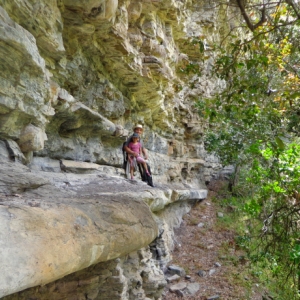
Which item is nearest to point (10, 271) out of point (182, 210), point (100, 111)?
point (100, 111)

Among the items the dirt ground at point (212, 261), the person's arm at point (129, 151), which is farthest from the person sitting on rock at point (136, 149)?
the dirt ground at point (212, 261)

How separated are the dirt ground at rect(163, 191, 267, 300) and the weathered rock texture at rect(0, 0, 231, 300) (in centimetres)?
73

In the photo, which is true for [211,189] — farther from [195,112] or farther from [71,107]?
[71,107]

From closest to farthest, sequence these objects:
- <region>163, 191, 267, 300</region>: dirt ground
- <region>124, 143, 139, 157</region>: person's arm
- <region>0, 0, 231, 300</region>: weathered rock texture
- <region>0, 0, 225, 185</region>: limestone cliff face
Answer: <region>0, 0, 231, 300</region>: weathered rock texture → <region>0, 0, 225, 185</region>: limestone cliff face → <region>124, 143, 139, 157</region>: person's arm → <region>163, 191, 267, 300</region>: dirt ground

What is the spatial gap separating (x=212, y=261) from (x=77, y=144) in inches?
179

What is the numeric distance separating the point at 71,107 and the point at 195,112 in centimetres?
883

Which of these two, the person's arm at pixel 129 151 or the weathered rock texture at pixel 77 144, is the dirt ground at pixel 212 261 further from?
the person's arm at pixel 129 151

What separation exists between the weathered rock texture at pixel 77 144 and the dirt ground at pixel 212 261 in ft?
2.38

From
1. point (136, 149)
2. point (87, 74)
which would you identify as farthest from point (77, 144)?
point (87, 74)

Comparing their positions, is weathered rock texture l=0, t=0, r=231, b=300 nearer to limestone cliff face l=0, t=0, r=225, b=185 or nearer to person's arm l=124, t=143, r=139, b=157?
limestone cliff face l=0, t=0, r=225, b=185

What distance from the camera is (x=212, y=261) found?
716 centimetres

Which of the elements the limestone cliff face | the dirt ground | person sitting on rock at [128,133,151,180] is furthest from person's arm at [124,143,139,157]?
the dirt ground

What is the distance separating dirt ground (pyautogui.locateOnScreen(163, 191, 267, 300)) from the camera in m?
5.69

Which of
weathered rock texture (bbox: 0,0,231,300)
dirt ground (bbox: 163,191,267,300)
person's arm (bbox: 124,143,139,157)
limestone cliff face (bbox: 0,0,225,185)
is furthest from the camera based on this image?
dirt ground (bbox: 163,191,267,300)
